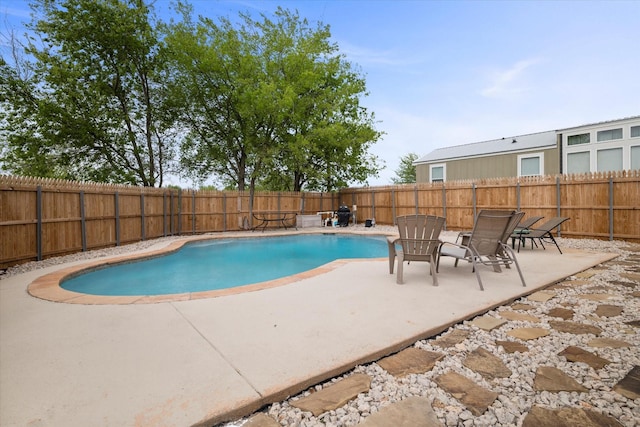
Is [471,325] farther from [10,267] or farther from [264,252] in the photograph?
[10,267]

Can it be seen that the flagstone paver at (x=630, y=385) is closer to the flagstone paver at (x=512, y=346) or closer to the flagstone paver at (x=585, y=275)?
the flagstone paver at (x=512, y=346)

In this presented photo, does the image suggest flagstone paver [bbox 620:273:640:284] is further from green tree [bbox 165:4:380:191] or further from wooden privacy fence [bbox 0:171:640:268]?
green tree [bbox 165:4:380:191]

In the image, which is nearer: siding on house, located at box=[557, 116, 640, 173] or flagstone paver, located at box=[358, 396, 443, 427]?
flagstone paver, located at box=[358, 396, 443, 427]

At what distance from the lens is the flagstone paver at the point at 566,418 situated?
1.45m

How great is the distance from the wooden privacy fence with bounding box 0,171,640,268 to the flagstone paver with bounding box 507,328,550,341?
7982mm

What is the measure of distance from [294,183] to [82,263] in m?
13.8

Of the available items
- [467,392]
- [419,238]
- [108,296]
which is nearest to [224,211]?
[108,296]

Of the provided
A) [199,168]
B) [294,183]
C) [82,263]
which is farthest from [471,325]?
[199,168]

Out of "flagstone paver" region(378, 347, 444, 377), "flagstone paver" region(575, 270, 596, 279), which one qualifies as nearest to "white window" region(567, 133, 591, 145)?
"flagstone paver" region(575, 270, 596, 279)

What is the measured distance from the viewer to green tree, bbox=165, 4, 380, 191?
15.0m

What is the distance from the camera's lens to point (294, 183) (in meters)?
19.2

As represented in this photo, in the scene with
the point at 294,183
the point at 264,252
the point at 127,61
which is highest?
the point at 127,61

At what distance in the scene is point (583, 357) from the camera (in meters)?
2.08

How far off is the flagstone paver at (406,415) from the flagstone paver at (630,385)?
1.06m
